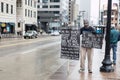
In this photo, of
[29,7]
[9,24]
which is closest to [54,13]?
[29,7]

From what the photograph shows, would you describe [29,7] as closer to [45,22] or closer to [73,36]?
[45,22]

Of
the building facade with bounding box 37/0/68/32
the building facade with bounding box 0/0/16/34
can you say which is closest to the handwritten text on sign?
the building facade with bounding box 0/0/16/34

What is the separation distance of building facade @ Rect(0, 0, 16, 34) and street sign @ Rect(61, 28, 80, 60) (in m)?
55.1

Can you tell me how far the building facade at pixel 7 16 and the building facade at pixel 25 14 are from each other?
19.4 feet

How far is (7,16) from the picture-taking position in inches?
2763

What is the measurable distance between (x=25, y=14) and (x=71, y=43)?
2891 inches

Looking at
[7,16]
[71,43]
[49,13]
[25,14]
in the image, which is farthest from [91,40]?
[49,13]

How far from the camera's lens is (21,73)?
522 inches

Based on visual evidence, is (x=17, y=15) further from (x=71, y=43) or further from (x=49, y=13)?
(x=71, y=43)

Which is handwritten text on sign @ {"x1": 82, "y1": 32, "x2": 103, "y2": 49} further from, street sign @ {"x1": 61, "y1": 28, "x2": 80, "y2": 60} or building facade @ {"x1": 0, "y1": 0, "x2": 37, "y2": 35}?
building facade @ {"x1": 0, "y1": 0, "x2": 37, "y2": 35}

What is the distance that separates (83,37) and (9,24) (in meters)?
60.6

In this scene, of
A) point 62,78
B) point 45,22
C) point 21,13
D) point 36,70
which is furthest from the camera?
point 45,22

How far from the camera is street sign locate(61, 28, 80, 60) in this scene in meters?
12.4

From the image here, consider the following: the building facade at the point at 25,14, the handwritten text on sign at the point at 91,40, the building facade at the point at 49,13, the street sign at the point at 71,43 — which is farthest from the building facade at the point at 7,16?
the building facade at the point at 49,13
